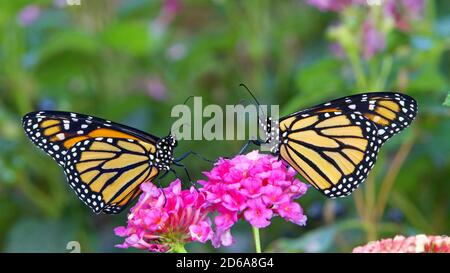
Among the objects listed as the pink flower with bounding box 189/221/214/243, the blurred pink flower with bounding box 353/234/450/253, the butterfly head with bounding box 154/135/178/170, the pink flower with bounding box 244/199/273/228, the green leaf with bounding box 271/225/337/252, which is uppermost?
the butterfly head with bounding box 154/135/178/170

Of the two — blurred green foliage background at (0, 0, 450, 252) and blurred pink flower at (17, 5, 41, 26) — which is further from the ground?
blurred pink flower at (17, 5, 41, 26)

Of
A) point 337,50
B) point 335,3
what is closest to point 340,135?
point 335,3

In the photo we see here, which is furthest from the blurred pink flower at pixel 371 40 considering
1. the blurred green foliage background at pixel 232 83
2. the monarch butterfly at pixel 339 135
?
the monarch butterfly at pixel 339 135

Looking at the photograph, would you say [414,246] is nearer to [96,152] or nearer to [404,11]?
[96,152]

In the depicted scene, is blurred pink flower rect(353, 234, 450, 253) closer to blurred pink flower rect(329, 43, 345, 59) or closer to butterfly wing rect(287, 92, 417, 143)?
Result: butterfly wing rect(287, 92, 417, 143)

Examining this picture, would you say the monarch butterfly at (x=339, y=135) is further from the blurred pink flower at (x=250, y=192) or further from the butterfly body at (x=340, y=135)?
the blurred pink flower at (x=250, y=192)

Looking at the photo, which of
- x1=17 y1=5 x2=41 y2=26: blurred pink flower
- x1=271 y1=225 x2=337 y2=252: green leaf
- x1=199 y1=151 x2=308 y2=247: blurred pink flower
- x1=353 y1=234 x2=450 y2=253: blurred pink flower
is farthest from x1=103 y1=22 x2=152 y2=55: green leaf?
x1=353 y1=234 x2=450 y2=253: blurred pink flower

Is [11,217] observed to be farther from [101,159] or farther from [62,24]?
[101,159]
